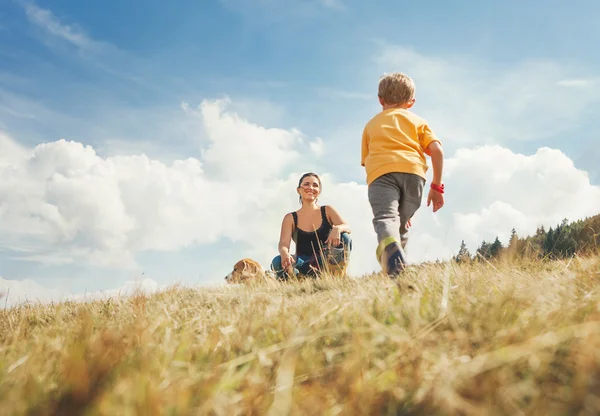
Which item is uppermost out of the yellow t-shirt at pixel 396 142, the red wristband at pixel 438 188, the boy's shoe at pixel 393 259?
the yellow t-shirt at pixel 396 142

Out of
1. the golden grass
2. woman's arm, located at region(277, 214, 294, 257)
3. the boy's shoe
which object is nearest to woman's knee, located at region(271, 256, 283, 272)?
woman's arm, located at region(277, 214, 294, 257)

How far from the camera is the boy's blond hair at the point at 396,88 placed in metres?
5.50

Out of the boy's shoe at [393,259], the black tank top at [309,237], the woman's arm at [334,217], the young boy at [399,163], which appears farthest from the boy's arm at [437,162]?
the black tank top at [309,237]

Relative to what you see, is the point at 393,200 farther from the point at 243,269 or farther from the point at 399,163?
the point at 243,269

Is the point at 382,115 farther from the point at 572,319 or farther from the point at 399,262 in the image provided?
the point at 572,319

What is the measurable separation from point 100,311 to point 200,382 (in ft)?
12.6

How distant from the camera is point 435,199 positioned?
5.26 m

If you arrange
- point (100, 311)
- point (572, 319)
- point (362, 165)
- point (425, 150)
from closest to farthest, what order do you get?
point (572, 319)
point (100, 311)
point (425, 150)
point (362, 165)

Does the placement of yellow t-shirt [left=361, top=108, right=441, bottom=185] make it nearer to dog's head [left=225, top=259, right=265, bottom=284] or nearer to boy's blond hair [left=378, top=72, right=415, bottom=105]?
boy's blond hair [left=378, top=72, right=415, bottom=105]

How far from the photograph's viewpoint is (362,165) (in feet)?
18.7

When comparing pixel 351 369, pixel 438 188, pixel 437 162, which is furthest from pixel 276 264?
pixel 351 369

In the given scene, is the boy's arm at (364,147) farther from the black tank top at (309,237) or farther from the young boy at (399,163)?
the black tank top at (309,237)

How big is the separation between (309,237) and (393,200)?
3160 millimetres

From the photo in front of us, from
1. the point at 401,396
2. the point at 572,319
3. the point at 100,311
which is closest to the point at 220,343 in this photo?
the point at 401,396
